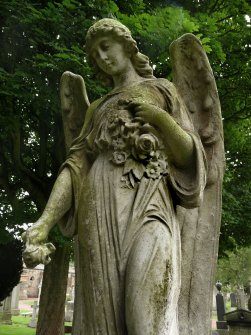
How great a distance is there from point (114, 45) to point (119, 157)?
3.20ft

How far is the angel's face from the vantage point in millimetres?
3385

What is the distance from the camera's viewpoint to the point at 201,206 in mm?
3375

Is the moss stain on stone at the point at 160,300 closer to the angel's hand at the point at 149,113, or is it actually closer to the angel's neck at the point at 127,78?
the angel's hand at the point at 149,113

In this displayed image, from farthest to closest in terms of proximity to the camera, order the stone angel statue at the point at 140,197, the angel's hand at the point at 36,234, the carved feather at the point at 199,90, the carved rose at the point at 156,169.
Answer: the carved feather at the point at 199,90 → the carved rose at the point at 156,169 → the angel's hand at the point at 36,234 → the stone angel statue at the point at 140,197

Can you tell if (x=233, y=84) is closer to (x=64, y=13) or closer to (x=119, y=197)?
(x=64, y=13)

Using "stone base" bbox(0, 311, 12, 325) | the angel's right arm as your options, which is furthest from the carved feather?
"stone base" bbox(0, 311, 12, 325)

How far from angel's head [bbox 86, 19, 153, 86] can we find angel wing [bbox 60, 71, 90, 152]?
393 mm

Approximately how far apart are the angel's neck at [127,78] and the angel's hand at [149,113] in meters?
0.49

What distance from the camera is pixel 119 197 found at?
2836 millimetres

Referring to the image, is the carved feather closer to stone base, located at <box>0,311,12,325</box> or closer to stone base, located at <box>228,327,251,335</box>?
stone base, located at <box>228,327,251,335</box>

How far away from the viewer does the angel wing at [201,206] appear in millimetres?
3072

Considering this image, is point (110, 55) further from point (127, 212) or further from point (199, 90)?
point (127, 212)

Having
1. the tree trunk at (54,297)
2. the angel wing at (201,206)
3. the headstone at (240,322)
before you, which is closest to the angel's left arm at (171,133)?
the angel wing at (201,206)

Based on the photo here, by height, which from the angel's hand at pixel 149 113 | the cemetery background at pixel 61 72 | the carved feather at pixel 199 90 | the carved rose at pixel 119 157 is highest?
the cemetery background at pixel 61 72
